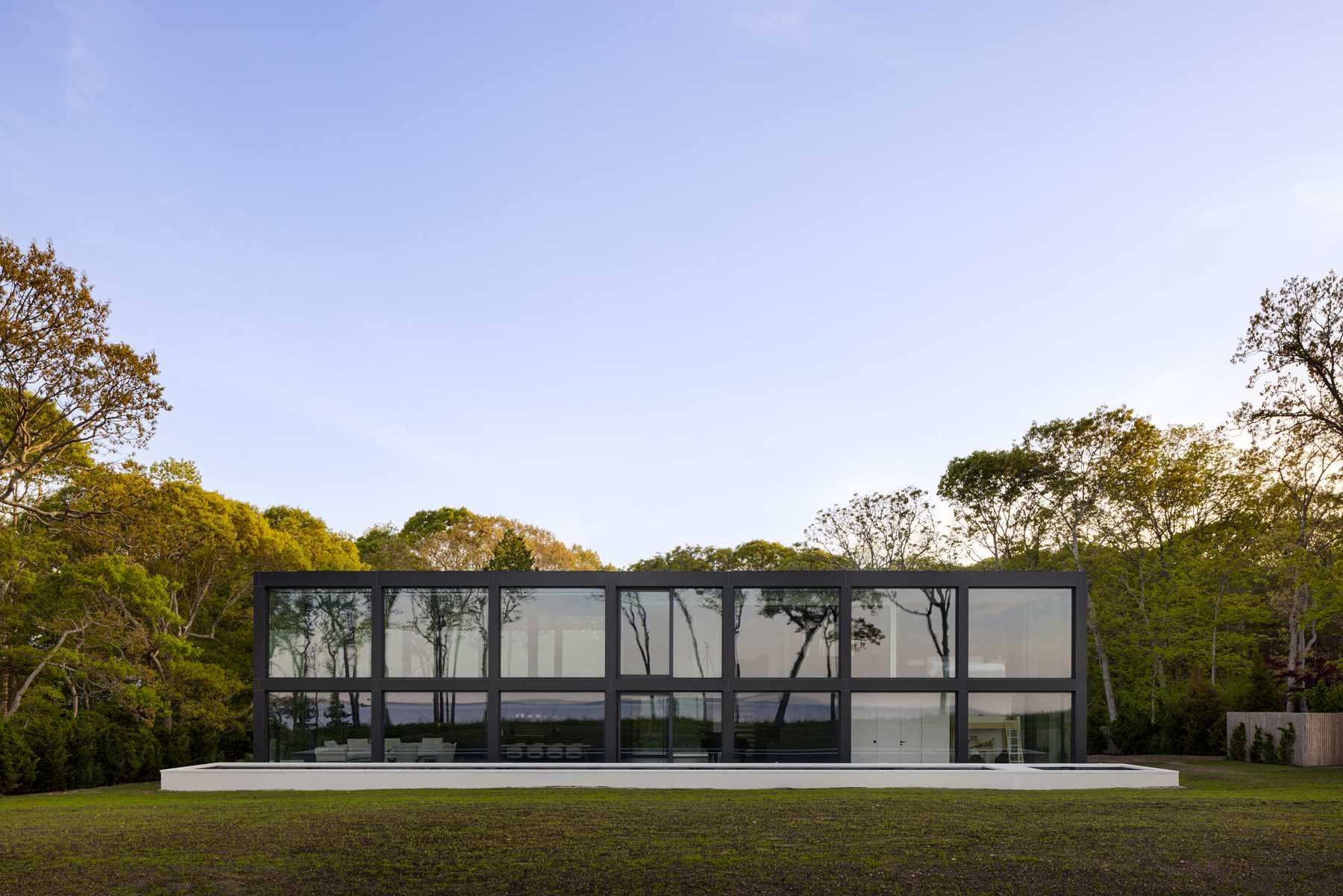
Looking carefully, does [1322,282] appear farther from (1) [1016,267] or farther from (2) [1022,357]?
(2) [1022,357]

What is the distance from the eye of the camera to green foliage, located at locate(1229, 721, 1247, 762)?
2777 centimetres

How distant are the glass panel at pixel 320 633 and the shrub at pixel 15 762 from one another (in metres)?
6.08

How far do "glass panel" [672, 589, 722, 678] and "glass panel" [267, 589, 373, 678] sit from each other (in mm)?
6784

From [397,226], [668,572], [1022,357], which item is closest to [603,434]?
[397,226]

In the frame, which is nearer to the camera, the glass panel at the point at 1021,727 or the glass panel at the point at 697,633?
the glass panel at the point at 1021,727

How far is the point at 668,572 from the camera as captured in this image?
23.2m

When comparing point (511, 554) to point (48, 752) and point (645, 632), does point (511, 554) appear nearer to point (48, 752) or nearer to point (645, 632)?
point (48, 752)

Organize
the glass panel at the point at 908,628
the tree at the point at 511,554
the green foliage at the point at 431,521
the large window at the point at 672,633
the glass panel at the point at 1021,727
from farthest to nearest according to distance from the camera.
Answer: the green foliage at the point at 431,521 → the tree at the point at 511,554 → the glass panel at the point at 908,628 → the large window at the point at 672,633 → the glass panel at the point at 1021,727

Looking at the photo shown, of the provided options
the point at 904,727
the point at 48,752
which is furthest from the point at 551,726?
the point at 48,752

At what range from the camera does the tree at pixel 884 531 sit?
1615 inches

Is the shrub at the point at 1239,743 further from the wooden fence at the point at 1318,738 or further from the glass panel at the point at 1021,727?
the glass panel at the point at 1021,727

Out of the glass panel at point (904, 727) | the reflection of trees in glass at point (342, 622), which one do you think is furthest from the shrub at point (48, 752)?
the glass panel at point (904, 727)

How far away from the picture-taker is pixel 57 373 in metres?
21.0

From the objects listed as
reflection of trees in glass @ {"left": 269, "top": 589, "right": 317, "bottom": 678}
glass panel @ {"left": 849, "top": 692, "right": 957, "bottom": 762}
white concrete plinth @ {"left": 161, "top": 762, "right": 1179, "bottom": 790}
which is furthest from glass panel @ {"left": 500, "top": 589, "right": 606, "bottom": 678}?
glass panel @ {"left": 849, "top": 692, "right": 957, "bottom": 762}
